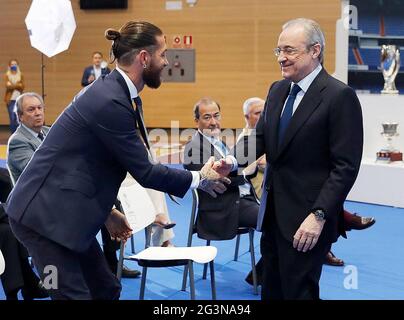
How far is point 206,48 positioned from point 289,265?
9.86 m

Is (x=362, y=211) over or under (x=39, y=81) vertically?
under

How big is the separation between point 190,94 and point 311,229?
9.96 m

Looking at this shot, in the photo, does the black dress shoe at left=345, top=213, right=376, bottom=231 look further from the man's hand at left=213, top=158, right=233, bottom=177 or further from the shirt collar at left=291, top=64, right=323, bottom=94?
the shirt collar at left=291, top=64, right=323, bottom=94

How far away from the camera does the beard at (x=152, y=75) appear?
91.6 inches

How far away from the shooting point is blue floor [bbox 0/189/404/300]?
398 centimetres

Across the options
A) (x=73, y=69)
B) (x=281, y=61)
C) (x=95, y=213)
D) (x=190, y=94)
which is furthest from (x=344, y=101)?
(x=73, y=69)

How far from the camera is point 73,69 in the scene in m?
12.9

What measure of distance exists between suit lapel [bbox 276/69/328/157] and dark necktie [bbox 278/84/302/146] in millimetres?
47

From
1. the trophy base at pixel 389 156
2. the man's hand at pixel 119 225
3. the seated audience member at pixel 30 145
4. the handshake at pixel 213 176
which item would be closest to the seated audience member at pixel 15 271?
the seated audience member at pixel 30 145

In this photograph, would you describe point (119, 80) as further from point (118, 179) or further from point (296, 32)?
point (296, 32)

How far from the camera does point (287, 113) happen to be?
247cm

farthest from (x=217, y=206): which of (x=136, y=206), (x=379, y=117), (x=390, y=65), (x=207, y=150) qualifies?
(x=390, y=65)
